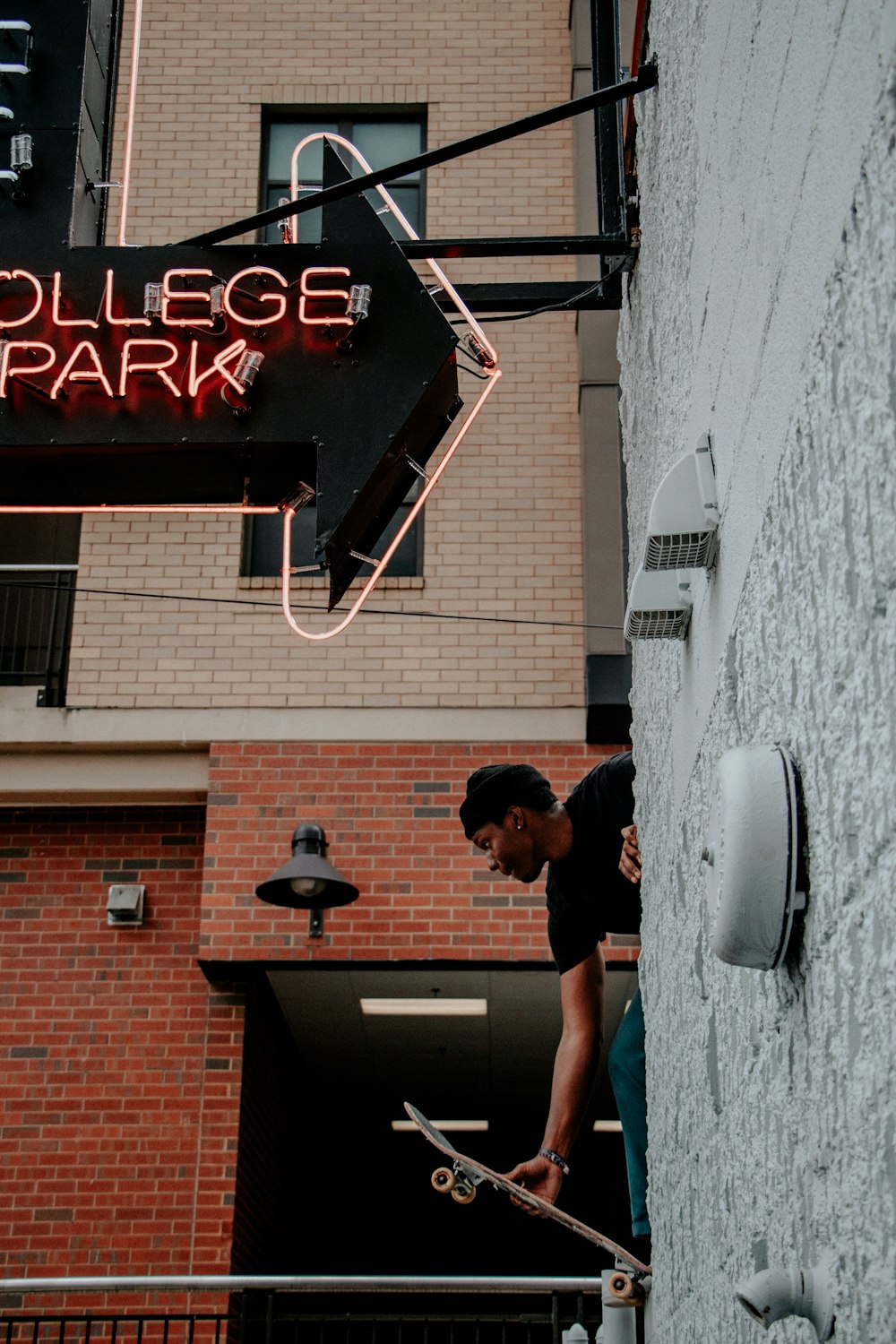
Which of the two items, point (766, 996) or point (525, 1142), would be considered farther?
point (525, 1142)

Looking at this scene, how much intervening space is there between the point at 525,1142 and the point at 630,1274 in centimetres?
1098

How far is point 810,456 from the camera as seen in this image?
2096 mm

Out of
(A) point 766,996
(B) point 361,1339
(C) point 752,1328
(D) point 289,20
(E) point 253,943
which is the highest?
(D) point 289,20

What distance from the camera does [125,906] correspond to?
32.9 feet

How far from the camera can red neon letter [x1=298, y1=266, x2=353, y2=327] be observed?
17.3ft

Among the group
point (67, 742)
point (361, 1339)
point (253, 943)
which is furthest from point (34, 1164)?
point (361, 1339)

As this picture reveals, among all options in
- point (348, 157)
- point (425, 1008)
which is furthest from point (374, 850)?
point (348, 157)

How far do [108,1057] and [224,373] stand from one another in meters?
6.02

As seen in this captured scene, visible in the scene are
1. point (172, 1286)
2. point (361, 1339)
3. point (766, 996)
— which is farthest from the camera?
point (361, 1339)

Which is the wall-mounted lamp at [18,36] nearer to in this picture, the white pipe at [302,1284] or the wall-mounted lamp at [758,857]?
the wall-mounted lamp at [758,857]

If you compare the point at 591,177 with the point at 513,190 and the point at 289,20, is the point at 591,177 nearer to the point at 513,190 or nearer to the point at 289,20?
the point at 513,190

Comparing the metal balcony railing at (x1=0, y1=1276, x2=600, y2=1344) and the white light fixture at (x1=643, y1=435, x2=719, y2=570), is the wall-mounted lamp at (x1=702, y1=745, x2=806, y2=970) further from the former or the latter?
the metal balcony railing at (x1=0, y1=1276, x2=600, y2=1344)

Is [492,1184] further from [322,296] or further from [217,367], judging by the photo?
[322,296]

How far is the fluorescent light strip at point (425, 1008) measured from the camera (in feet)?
36.1
